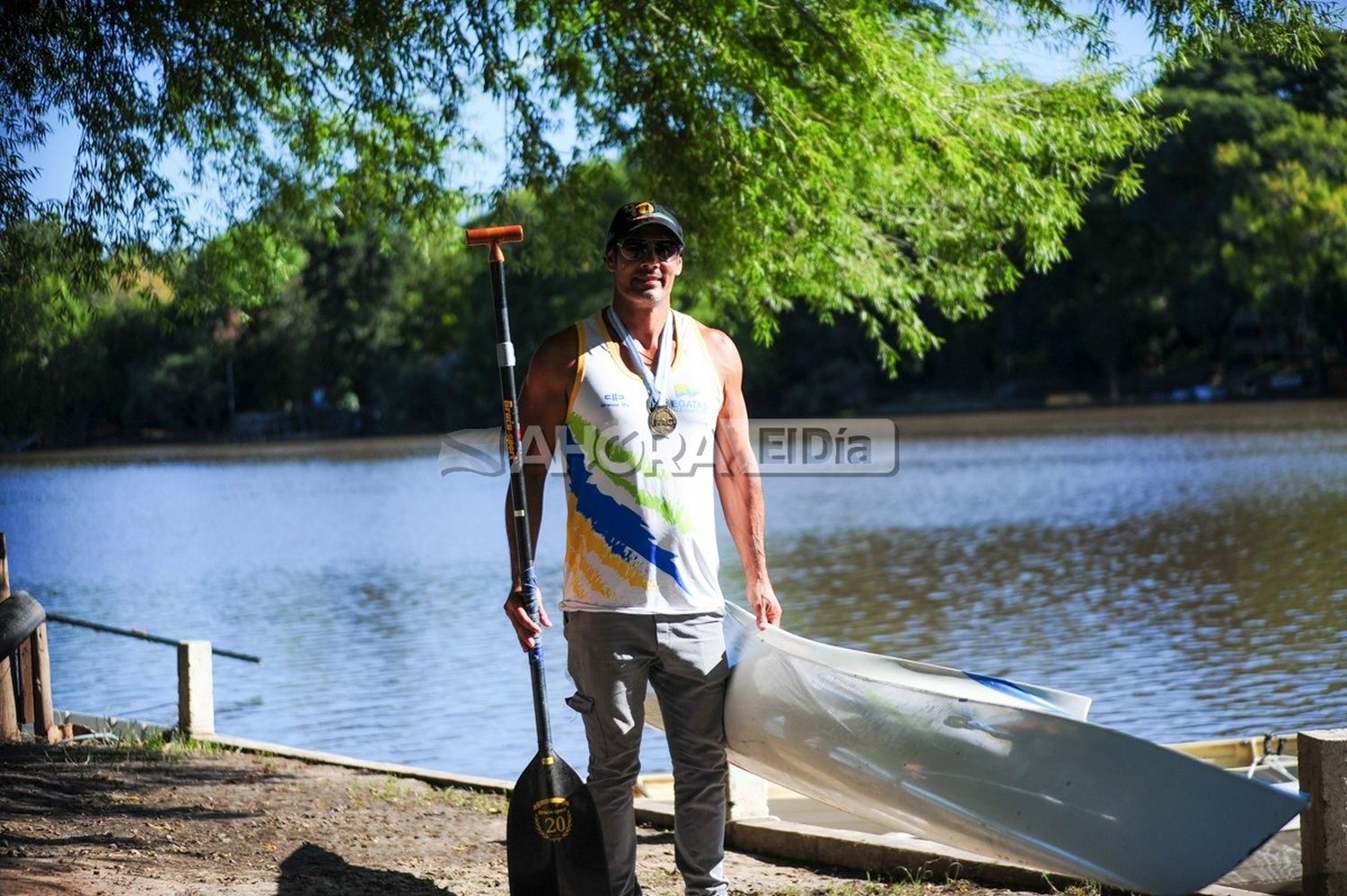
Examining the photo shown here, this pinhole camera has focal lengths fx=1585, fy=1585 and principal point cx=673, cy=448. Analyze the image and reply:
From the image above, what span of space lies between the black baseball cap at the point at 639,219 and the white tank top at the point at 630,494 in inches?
12.1

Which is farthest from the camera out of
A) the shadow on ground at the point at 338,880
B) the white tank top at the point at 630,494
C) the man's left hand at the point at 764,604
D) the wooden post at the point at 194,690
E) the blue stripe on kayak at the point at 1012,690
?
the wooden post at the point at 194,690

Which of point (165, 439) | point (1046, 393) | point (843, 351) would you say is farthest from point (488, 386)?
point (165, 439)

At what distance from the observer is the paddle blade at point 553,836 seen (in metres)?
4.99

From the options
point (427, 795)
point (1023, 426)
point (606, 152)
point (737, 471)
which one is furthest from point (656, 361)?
point (1023, 426)

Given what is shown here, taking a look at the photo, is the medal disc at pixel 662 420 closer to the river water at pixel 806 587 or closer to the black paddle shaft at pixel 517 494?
the black paddle shaft at pixel 517 494

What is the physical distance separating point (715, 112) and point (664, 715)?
16.6 feet

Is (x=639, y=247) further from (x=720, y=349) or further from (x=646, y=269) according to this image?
(x=720, y=349)

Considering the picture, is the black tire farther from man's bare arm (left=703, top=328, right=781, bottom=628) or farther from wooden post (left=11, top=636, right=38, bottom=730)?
man's bare arm (left=703, top=328, right=781, bottom=628)

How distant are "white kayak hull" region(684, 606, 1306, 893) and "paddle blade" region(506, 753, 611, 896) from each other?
22.9 inches

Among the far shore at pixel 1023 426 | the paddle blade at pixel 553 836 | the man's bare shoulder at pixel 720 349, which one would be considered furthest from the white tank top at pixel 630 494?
the far shore at pixel 1023 426

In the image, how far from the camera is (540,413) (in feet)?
15.7

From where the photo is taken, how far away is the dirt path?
567 cm

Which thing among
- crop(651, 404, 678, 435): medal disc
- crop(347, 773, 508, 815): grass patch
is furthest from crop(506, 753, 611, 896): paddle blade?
crop(347, 773, 508, 815): grass patch

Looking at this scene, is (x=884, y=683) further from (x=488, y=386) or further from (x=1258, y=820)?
(x=488, y=386)
